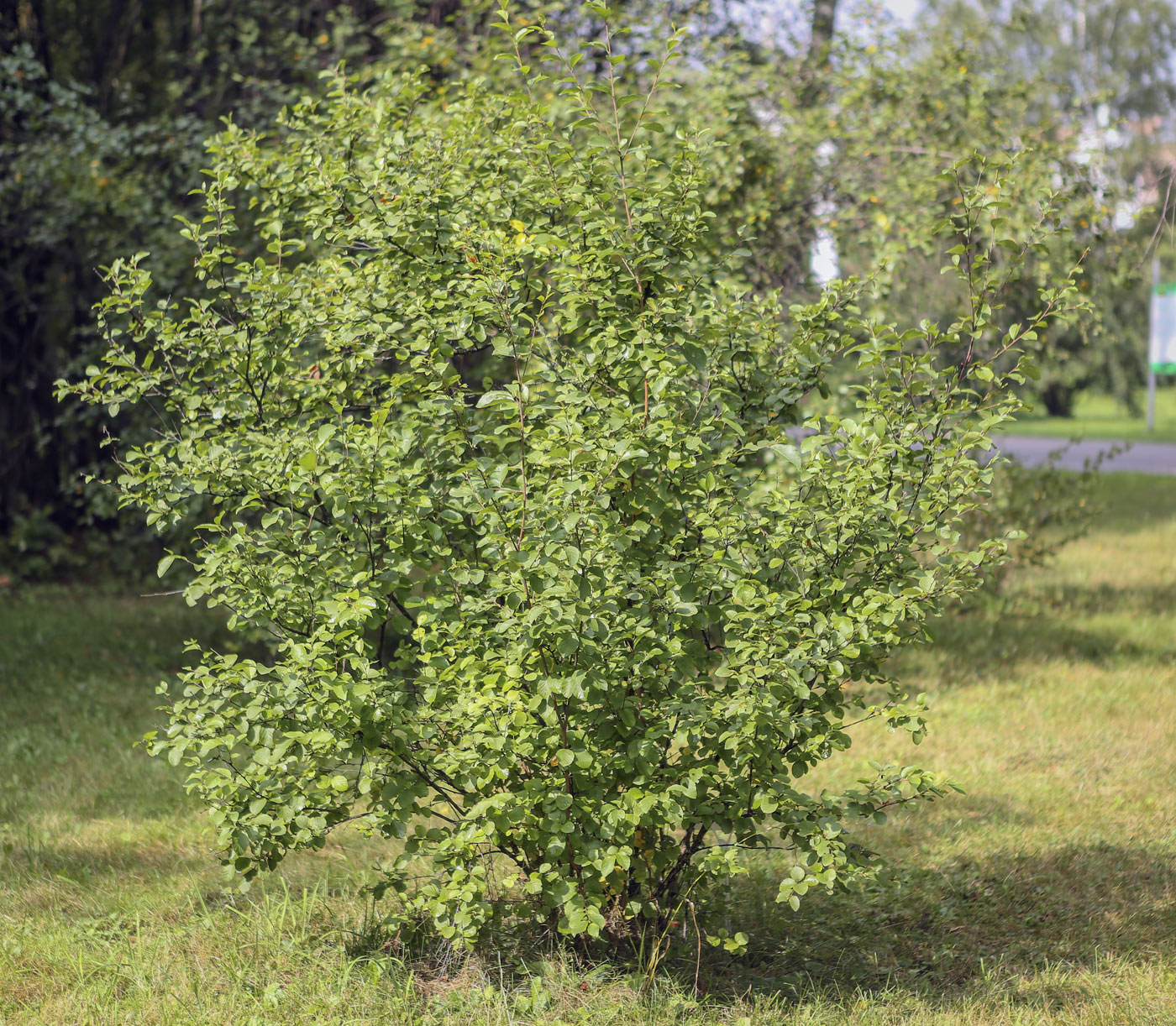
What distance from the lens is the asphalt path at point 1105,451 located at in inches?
805

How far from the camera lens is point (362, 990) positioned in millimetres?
3426

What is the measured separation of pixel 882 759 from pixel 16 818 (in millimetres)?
4022

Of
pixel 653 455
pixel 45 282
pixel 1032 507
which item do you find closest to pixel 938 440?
pixel 653 455

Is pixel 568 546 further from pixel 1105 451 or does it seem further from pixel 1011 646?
pixel 1105 451

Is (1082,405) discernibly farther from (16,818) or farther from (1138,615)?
(16,818)

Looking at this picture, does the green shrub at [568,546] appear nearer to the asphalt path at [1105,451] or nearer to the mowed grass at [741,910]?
the mowed grass at [741,910]

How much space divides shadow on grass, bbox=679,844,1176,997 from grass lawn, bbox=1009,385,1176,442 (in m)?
20.4

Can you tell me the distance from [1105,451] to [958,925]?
17276mm

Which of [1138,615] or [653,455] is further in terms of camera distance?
[1138,615]

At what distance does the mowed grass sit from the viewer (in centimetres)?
343

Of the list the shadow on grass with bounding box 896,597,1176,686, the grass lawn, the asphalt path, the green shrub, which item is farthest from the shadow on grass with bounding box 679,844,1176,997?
the grass lawn

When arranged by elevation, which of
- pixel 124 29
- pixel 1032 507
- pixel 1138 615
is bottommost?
pixel 1138 615

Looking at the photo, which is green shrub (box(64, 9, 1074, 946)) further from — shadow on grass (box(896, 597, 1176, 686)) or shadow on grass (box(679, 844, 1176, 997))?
shadow on grass (box(896, 597, 1176, 686))

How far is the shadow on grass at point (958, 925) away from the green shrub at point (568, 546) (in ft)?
1.55
